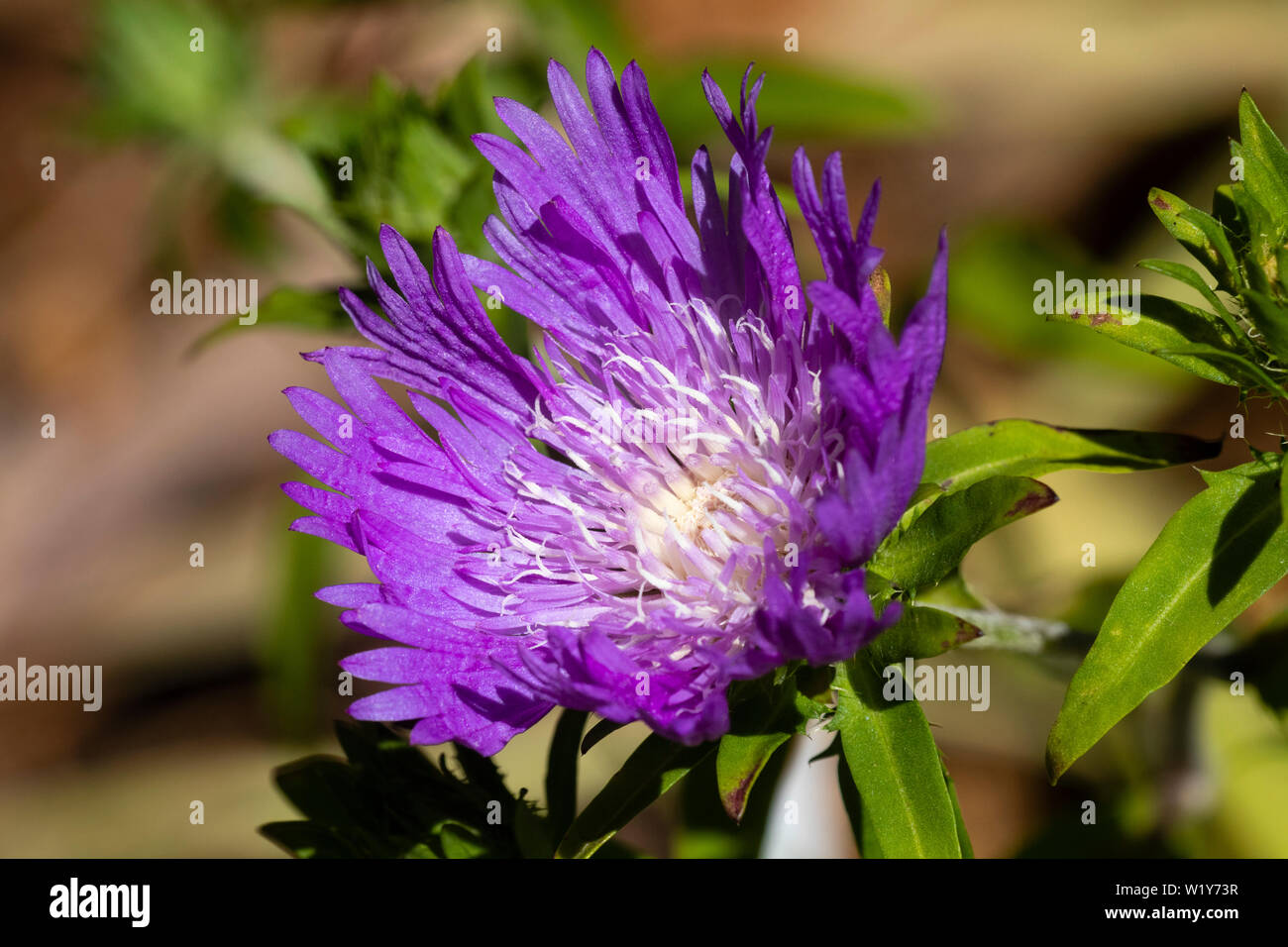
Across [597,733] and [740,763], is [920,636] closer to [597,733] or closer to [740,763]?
[740,763]

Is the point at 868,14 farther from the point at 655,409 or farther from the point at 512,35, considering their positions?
the point at 655,409

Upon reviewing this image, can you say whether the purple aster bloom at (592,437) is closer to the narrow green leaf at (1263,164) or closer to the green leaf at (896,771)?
the green leaf at (896,771)

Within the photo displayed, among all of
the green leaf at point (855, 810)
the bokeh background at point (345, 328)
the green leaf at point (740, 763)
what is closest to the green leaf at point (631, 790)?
the green leaf at point (740, 763)

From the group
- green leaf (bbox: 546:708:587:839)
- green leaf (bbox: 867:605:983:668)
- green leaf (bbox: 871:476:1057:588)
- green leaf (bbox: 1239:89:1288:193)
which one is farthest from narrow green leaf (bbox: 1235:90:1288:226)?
green leaf (bbox: 546:708:587:839)

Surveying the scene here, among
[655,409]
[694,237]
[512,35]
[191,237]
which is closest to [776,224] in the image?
[694,237]

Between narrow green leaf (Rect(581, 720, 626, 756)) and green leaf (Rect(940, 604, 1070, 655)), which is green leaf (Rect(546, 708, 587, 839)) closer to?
narrow green leaf (Rect(581, 720, 626, 756))
